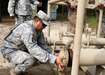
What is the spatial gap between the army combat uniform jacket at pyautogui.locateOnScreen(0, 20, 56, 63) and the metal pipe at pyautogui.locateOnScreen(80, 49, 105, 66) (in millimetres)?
373

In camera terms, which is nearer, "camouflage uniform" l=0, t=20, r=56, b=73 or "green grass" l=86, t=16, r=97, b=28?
"camouflage uniform" l=0, t=20, r=56, b=73

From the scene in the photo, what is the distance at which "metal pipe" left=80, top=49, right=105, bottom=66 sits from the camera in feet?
13.3

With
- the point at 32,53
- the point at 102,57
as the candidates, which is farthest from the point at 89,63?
the point at 32,53

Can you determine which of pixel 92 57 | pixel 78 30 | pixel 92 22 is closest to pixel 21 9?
pixel 92 57

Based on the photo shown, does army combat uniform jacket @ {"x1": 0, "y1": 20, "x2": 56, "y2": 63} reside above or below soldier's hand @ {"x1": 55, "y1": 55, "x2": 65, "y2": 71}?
above

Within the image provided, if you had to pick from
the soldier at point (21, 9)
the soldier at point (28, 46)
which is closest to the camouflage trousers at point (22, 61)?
the soldier at point (28, 46)

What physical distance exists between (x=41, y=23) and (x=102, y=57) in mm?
850

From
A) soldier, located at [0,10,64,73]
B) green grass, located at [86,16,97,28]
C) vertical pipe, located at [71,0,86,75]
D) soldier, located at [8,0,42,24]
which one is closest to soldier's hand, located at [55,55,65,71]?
soldier, located at [0,10,64,73]

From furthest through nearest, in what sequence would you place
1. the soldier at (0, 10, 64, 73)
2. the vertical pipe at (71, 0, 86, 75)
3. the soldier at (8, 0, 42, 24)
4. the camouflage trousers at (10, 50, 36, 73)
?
1. the soldier at (8, 0, 42, 24)
2. the camouflage trousers at (10, 50, 36, 73)
3. the soldier at (0, 10, 64, 73)
4. the vertical pipe at (71, 0, 86, 75)

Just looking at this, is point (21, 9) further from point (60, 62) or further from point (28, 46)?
point (60, 62)

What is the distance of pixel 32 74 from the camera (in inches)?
195

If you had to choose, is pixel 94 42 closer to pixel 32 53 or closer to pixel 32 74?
pixel 32 74

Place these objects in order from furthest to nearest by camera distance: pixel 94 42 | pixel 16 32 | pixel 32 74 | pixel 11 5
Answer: pixel 11 5 → pixel 94 42 → pixel 32 74 → pixel 16 32

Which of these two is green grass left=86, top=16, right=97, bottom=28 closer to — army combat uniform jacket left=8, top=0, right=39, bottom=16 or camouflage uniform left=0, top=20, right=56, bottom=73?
army combat uniform jacket left=8, top=0, right=39, bottom=16
